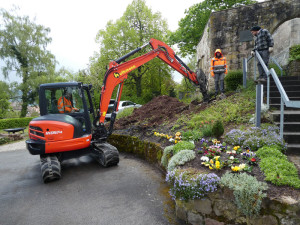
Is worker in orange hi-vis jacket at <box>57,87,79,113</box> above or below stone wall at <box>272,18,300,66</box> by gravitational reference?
below

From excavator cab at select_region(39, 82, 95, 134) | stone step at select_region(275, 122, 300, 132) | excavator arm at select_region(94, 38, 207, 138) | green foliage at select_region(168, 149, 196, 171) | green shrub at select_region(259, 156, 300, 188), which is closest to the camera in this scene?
green shrub at select_region(259, 156, 300, 188)

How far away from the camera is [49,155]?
516 centimetres

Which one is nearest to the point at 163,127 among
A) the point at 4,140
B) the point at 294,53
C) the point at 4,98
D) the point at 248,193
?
the point at 248,193

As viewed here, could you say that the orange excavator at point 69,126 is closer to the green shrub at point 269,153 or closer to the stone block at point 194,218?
the stone block at point 194,218

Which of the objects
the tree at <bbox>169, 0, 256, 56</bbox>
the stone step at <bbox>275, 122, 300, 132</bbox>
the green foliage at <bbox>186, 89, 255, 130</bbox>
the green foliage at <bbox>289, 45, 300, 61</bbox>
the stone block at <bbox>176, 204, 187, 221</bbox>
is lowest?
the stone block at <bbox>176, 204, 187, 221</bbox>

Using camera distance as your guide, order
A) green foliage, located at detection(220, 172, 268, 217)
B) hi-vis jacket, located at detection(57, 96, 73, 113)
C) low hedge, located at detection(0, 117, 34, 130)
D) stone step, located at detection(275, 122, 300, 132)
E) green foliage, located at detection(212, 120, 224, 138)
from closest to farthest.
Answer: green foliage, located at detection(220, 172, 268, 217), stone step, located at detection(275, 122, 300, 132), green foliage, located at detection(212, 120, 224, 138), hi-vis jacket, located at detection(57, 96, 73, 113), low hedge, located at detection(0, 117, 34, 130)

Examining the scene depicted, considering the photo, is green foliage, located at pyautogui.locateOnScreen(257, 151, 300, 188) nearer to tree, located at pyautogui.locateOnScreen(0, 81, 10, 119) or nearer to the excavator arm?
the excavator arm

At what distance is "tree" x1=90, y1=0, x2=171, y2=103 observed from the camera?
918 inches

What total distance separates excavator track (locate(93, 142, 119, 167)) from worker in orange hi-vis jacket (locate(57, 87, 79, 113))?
129 centimetres

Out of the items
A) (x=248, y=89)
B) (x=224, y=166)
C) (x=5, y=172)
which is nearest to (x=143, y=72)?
(x=248, y=89)

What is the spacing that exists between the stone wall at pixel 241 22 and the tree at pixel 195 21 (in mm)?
11135

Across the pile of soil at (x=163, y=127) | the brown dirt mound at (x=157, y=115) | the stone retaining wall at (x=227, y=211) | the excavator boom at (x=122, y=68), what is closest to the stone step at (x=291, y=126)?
the pile of soil at (x=163, y=127)

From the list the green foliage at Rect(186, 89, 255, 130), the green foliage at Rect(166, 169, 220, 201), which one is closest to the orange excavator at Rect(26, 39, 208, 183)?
the green foliage at Rect(186, 89, 255, 130)

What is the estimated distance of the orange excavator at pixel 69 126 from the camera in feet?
15.7
